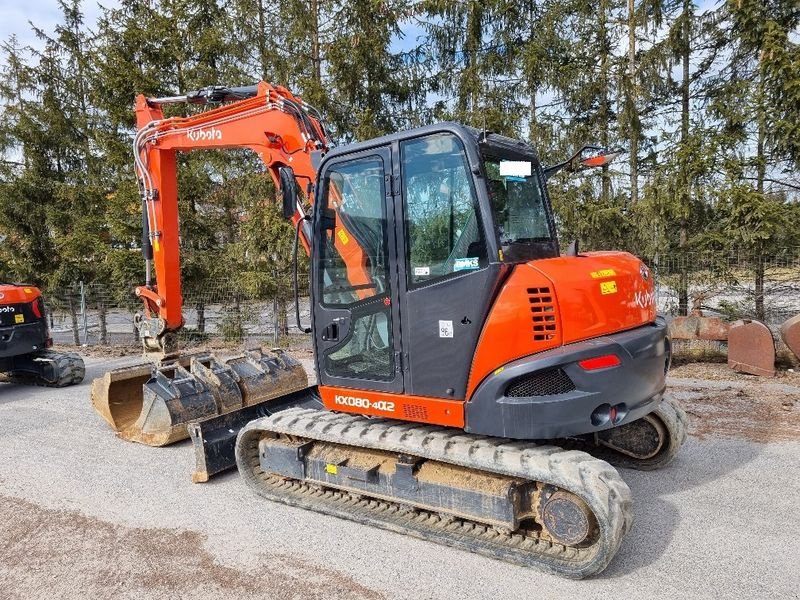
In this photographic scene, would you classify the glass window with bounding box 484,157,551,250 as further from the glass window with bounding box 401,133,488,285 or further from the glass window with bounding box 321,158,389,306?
the glass window with bounding box 321,158,389,306

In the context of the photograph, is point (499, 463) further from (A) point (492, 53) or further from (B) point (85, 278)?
(B) point (85, 278)

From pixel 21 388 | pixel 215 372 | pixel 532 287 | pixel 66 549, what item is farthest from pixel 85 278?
pixel 532 287

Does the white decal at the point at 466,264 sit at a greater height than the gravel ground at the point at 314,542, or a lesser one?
greater

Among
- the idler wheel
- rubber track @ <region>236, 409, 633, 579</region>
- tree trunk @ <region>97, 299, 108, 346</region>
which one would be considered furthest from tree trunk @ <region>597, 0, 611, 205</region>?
tree trunk @ <region>97, 299, 108, 346</region>

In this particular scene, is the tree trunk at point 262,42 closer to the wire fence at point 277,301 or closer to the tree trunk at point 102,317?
the wire fence at point 277,301

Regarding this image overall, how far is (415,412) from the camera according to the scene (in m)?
3.78

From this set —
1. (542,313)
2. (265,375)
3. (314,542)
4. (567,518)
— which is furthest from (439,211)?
(265,375)

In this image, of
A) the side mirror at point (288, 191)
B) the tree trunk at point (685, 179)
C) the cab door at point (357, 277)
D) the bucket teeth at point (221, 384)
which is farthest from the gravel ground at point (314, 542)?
the tree trunk at point (685, 179)

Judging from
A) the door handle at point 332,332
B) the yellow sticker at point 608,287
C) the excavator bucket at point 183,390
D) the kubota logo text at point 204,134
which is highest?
the kubota logo text at point 204,134

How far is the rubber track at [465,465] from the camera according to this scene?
10.2ft

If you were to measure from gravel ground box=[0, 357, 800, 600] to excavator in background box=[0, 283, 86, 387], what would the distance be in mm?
3843

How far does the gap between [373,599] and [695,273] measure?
8914 mm

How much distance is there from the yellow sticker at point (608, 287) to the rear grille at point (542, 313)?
41cm

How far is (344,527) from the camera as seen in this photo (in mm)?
3932
